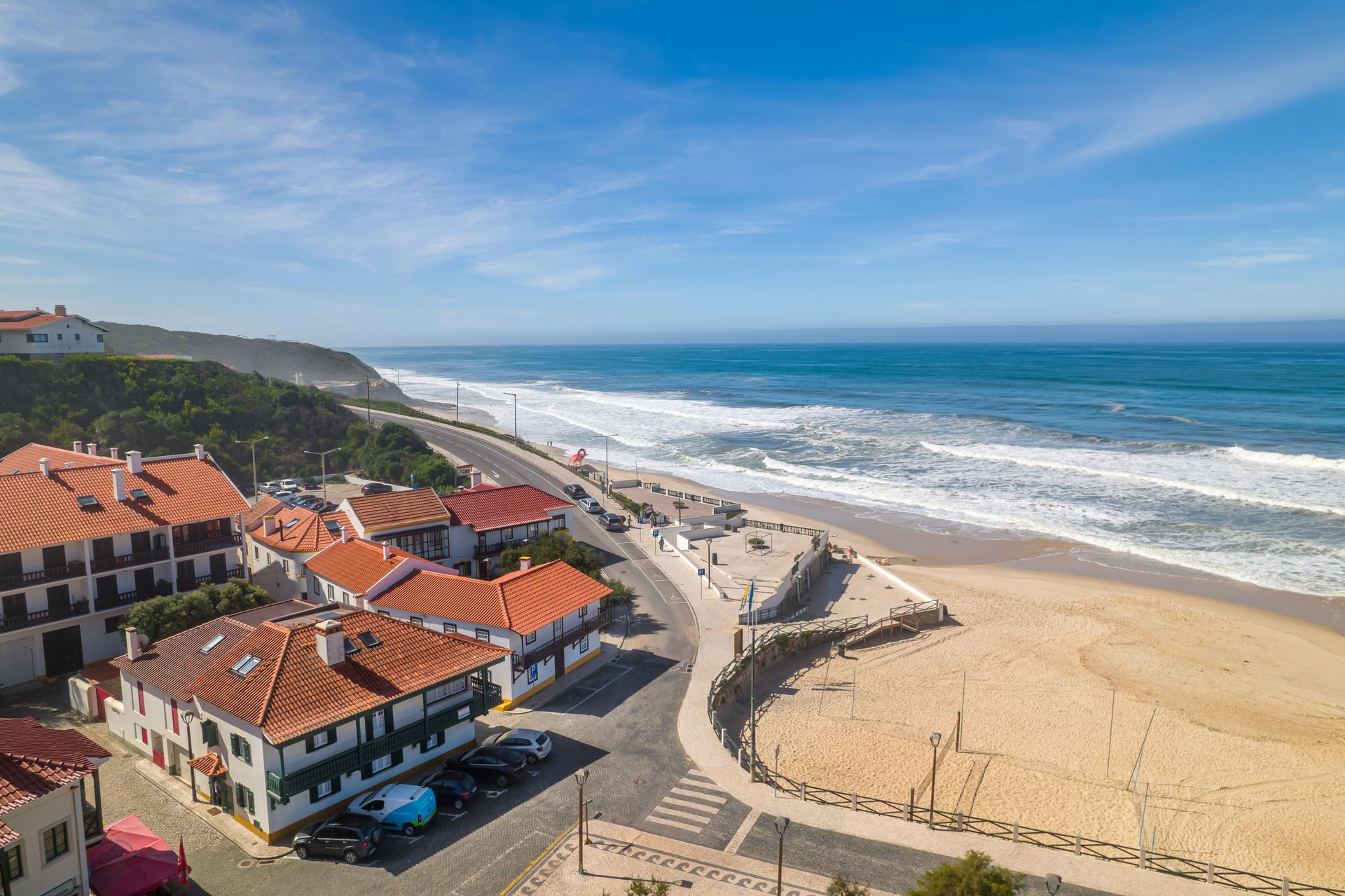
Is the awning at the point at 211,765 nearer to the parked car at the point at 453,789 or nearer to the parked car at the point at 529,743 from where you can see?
the parked car at the point at 453,789

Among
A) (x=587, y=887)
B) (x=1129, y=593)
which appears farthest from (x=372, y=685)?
(x=1129, y=593)

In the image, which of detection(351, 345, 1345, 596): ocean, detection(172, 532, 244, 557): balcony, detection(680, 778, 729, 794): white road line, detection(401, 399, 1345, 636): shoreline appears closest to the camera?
detection(680, 778, 729, 794): white road line

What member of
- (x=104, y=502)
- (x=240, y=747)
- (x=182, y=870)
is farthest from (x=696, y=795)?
(x=104, y=502)

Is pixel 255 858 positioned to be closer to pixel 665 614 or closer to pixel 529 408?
pixel 665 614

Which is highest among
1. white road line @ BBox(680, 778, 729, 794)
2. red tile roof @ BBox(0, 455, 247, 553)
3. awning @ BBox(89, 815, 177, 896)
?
red tile roof @ BBox(0, 455, 247, 553)

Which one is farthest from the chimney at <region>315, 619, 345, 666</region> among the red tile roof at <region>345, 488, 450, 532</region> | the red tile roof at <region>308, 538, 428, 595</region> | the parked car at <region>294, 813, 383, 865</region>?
the red tile roof at <region>345, 488, 450, 532</region>

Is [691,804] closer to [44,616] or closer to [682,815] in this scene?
[682,815]

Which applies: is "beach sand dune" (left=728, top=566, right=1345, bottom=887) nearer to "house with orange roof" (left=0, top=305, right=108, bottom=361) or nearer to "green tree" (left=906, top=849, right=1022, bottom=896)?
"green tree" (left=906, top=849, right=1022, bottom=896)
